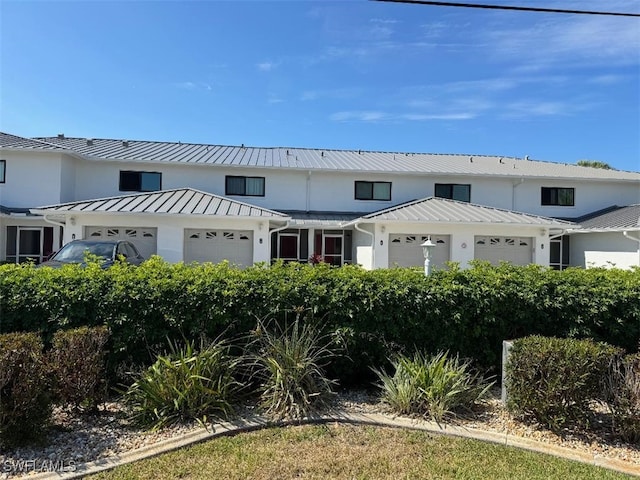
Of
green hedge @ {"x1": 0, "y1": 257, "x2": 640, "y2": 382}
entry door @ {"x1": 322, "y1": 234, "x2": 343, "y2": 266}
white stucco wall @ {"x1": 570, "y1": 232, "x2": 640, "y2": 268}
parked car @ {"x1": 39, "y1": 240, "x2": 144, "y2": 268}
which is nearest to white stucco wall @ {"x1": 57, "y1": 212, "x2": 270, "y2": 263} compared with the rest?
parked car @ {"x1": 39, "y1": 240, "x2": 144, "y2": 268}

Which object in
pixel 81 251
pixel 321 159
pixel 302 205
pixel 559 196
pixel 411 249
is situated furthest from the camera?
pixel 321 159

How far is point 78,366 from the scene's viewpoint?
447 centimetres

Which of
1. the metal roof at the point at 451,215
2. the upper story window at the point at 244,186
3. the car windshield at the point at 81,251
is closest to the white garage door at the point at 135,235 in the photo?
the car windshield at the point at 81,251

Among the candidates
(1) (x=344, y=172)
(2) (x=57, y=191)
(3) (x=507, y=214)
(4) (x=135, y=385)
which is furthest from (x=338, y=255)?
(4) (x=135, y=385)

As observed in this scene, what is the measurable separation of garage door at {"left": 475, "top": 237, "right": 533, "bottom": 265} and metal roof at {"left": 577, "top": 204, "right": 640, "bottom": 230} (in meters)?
3.88

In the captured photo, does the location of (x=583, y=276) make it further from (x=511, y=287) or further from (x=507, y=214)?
(x=507, y=214)

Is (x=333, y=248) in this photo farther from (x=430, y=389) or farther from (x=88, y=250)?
(x=430, y=389)

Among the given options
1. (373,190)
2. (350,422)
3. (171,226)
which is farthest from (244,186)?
(350,422)

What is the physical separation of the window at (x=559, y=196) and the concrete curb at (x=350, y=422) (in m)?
20.7

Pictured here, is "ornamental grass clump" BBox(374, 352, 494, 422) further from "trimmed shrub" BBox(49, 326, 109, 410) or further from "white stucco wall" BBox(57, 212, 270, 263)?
"white stucco wall" BBox(57, 212, 270, 263)

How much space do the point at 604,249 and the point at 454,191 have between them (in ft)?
24.6

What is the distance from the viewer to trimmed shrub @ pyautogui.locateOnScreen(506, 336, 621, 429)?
4.41m

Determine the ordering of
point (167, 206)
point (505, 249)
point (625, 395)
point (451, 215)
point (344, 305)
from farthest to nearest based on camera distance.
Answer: point (505, 249)
point (451, 215)
point (167, 206)
point (344, 305)
point (625, 395)

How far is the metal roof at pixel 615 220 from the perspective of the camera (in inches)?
700
